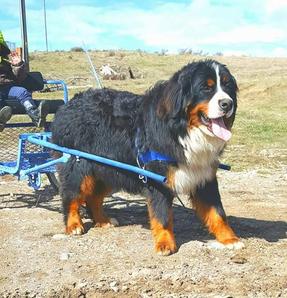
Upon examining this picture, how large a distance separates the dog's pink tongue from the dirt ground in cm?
112

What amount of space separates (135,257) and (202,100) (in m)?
1.56

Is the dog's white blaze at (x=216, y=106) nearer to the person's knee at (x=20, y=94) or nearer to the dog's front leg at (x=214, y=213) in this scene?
the dog's front leg at (x=214, y=213)

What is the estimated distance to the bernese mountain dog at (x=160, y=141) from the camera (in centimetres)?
476

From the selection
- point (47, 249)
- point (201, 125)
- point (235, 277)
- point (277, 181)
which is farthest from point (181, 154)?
point (277, 181)

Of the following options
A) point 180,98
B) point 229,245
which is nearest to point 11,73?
point 180,98

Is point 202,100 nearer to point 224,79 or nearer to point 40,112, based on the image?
point 224,79

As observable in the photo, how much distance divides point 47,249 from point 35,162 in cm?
174

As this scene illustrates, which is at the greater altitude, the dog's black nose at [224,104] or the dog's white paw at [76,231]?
the dog's black nose at [224,104]

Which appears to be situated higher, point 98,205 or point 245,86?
point 98,205

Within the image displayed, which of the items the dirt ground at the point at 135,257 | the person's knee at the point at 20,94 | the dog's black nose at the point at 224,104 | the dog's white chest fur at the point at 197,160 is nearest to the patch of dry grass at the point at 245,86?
the dirt ground at the point at 135,257

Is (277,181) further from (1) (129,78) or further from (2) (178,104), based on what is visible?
(1) (129,78)

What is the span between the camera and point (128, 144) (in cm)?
536

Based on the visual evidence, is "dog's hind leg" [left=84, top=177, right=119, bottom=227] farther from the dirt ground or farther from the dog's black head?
the dog's black head

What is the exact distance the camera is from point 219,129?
4.68 meters
